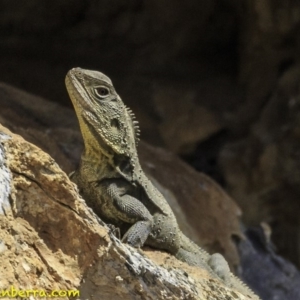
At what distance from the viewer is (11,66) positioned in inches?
392

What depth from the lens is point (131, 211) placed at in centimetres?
480

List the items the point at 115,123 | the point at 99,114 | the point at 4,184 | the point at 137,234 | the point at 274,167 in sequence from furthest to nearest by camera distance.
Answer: the point at 274,167, the point at 115,123, the point at 99,114, the point at 137,234, the point at 4,184

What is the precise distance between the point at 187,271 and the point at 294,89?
5993mm

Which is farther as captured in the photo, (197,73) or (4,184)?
(197,73)

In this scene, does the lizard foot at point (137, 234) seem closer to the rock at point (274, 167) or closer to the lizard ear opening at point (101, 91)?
the lizard ear opening at point (101, 91)

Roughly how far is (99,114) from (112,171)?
0.43 metres

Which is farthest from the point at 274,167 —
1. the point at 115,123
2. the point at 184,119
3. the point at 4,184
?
the point at 4,184

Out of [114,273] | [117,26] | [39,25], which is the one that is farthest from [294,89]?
[114,273]

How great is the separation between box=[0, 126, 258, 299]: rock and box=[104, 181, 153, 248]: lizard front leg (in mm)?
774

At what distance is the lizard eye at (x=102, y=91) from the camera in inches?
196

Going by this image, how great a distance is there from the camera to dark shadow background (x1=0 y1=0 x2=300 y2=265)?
9859mm

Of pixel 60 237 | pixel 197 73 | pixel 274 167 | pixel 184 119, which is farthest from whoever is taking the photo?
pixel 197 73

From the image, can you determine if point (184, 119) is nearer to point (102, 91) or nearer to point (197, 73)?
point (197, 73)

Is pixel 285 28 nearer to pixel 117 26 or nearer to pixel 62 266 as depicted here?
pixel 117 26
